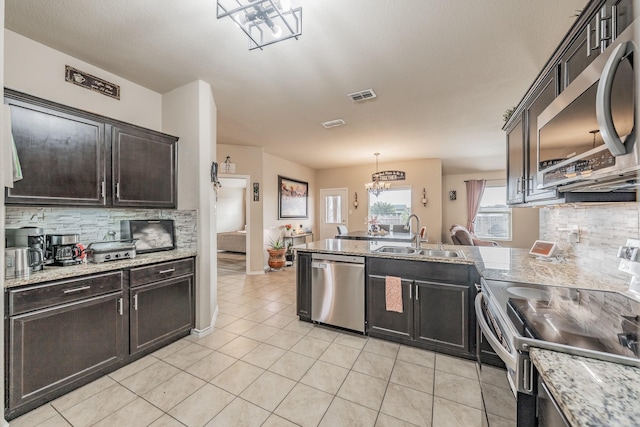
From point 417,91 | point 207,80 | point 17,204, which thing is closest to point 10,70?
point 17,204

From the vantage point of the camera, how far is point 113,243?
227 centimetres

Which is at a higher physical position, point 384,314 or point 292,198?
point 292,198

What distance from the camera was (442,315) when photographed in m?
2.33

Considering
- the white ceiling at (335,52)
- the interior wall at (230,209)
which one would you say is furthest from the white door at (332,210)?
the white ceiling at (335,52)

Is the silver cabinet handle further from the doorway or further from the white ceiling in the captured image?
the doorway

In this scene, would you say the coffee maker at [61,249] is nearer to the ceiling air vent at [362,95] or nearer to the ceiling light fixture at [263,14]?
the ceiling light fixture at [263,14]

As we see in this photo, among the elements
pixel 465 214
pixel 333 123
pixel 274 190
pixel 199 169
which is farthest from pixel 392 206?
pixel 199 169

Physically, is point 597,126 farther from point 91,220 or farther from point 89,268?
point 91,220

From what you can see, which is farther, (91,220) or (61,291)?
(91,220)

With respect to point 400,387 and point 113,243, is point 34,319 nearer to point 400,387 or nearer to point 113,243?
point 113,243

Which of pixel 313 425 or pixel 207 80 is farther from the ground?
pixel 207 80

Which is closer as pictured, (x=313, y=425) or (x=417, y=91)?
(x=313, y=425)

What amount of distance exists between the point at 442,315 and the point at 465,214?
602 centimetres

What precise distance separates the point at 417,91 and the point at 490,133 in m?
2.38
